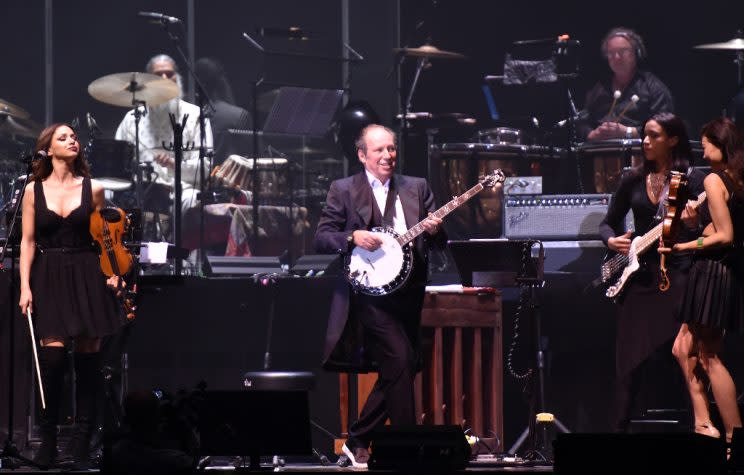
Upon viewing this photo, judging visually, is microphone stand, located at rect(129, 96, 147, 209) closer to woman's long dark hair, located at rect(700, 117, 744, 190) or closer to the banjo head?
the banjo head

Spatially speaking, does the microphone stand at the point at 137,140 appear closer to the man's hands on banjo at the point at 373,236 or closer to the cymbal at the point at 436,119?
the cymbal at the point at 436,119

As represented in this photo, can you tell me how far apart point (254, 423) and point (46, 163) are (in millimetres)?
2431

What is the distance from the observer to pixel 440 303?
802cm

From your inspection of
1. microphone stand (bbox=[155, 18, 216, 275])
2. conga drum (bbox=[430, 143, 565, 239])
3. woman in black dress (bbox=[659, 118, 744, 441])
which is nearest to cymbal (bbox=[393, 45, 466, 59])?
conga drum (bbox=[430, 143, 565, 239])

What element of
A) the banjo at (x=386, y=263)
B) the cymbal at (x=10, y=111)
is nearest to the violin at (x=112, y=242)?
the banjo at (x=386, y=263)

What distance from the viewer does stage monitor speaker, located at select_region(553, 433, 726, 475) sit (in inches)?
187

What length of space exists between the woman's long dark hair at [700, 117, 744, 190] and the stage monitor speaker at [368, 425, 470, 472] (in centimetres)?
238

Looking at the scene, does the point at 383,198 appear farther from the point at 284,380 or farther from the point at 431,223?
the point at 284,380

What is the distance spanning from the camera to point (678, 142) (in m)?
7.61

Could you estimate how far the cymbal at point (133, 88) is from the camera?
13.5 meters

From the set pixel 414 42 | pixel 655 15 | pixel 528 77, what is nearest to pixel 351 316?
pixel 528 77

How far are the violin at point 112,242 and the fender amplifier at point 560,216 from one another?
13.0 feet

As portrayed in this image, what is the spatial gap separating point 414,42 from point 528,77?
73.9 inches

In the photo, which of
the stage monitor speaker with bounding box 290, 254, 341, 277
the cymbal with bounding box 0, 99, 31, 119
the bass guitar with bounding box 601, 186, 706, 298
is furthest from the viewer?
the cymbal with bounding box 0, 99, 31, 119
